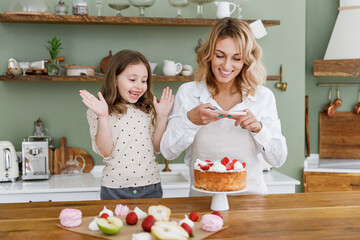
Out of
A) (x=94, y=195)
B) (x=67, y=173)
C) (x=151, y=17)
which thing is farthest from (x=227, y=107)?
(x=67, y=173)

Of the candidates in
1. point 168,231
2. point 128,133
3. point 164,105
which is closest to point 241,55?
point 164,105

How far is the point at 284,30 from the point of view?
337 centimetres

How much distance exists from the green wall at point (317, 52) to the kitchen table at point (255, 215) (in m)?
2.01

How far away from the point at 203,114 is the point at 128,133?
505 millimetres

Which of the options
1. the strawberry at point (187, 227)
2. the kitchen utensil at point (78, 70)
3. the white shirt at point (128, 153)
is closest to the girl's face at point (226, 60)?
the white shirt at point (128, 153)

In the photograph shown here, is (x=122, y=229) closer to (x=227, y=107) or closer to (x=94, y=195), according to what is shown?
(x=227, y=107)

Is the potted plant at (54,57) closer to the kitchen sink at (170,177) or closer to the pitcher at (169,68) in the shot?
the pitcher at (169,68)

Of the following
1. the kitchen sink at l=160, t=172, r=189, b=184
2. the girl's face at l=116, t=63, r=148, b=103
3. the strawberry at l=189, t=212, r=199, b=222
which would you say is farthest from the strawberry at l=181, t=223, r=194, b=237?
the kitchen sink at l=160, t=172, r=189, b=184

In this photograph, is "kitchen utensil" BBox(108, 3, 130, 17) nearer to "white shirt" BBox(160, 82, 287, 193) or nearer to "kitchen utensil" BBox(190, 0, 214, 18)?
"kitchen utensil" BBox(190, 0, 214, 18)

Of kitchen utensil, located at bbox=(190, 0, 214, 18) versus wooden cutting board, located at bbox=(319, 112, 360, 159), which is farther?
wooden cutting board, located at bbox=(319, 112, 360, 159)

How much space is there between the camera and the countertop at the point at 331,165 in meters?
3.24

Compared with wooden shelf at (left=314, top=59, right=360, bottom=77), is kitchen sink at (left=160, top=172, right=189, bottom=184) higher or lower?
lower

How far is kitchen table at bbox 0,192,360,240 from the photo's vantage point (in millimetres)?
1366

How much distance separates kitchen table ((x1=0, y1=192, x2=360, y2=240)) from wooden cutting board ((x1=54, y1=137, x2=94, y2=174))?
4.75 feet
